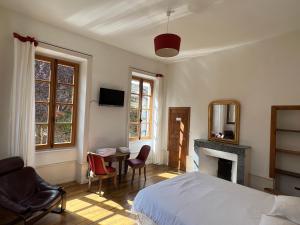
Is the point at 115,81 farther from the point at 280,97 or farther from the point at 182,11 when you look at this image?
the point at 280,97

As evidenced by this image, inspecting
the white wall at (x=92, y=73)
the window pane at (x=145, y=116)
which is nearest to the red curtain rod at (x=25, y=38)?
the white wall at (x=92, y=73)

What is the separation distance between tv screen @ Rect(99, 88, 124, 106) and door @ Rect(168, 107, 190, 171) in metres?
1.70

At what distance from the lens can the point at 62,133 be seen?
4.04 meters

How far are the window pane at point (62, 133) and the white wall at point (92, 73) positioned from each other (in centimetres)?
28

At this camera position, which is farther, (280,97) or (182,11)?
(280,97)

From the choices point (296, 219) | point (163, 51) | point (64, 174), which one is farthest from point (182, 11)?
point (64, 174)

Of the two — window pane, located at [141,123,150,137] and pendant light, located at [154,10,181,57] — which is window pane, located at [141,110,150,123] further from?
pendant light, located at [154,10,181,57]

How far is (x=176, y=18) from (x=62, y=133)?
311cm

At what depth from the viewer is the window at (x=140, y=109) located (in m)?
5.36

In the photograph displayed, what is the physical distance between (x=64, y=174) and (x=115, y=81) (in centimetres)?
229

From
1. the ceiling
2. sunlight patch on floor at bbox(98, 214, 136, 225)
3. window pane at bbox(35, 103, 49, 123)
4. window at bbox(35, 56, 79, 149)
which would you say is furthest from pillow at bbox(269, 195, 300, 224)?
window pane at bbox(35, 103, 49, 123)

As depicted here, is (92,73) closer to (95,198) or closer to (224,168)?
(95,198)

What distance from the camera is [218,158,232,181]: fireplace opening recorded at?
171 inches

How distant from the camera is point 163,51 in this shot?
2.46 metres
